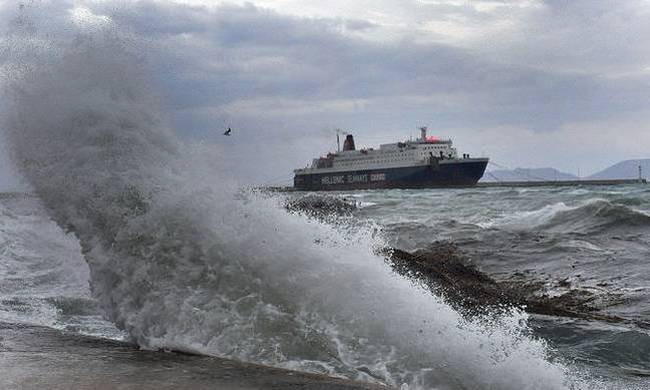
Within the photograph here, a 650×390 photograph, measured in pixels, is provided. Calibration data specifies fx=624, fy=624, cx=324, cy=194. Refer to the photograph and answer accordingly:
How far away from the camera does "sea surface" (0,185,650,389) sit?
6.51 m

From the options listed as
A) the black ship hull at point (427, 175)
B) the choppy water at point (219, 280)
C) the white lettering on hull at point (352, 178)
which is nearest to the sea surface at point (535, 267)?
the choppy water at point (219, 280)

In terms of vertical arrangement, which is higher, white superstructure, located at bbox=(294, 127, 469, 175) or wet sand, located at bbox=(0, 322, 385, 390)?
white superstructure, located at bbox=(294, 127, 469, 175)

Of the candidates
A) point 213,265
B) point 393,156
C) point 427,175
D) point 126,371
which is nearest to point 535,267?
point 213,265

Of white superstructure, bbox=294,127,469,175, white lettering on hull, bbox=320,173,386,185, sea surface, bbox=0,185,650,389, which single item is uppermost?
white superstructure, bbox=294,127,469,175

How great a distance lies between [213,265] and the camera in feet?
19.5

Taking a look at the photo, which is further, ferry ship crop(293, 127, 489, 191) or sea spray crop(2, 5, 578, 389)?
ferry ship crop(293, 127, 489, 191)

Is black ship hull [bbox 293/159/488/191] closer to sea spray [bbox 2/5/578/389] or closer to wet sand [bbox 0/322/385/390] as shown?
sea spray [bbox 2/5/578/389]

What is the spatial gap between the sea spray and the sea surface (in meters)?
0.21

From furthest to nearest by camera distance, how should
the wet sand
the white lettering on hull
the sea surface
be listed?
1. the white lettering on hull
2. the sea surface
3. the wet sand

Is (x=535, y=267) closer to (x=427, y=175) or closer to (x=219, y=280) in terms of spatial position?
(x=219, y=280)

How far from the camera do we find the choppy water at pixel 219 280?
5.11 meters

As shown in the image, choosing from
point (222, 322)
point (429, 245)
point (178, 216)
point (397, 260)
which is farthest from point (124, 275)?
point (429, 245)

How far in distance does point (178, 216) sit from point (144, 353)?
5.16 feet

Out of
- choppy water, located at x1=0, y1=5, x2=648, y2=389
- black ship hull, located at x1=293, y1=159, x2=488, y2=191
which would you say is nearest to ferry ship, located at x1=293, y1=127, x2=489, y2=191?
black ship hull, located at x1=293, y1=159, x2=488, y2=191
